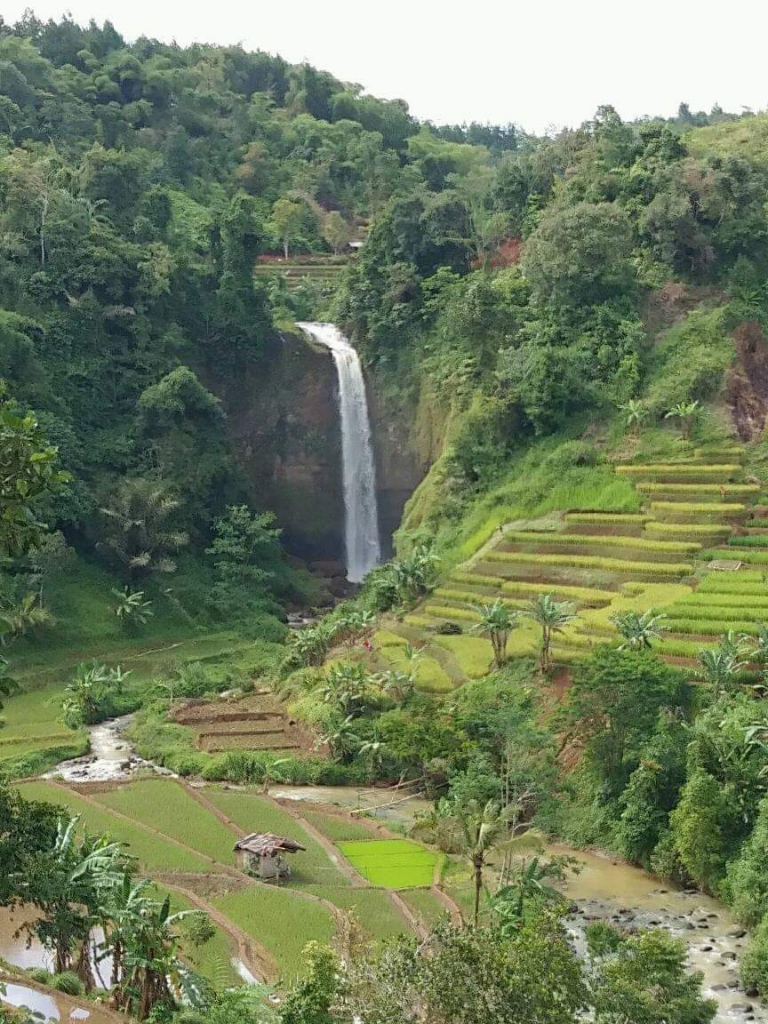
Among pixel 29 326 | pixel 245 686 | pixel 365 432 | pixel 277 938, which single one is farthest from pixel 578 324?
pixel 277 938

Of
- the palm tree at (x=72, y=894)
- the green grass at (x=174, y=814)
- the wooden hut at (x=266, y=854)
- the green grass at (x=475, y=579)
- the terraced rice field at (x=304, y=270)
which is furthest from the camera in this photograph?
the terraced rice field at (x=304, y=270)

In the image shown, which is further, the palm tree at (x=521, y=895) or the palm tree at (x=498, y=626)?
the palm tree at (x=498, y=626)

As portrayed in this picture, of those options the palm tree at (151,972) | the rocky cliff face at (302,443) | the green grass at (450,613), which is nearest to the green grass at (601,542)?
the green grass at (450,613)

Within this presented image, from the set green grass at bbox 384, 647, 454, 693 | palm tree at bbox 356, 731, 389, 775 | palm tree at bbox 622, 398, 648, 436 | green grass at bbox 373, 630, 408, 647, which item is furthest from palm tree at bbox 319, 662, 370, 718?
palm tree at bbox 622, 398, 648, 436

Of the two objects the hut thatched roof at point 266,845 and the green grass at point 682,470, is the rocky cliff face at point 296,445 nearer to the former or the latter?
the green grass at point 682,470

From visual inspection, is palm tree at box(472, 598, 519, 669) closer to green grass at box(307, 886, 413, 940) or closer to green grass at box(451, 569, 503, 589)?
green grass at box(451, 569, 503, 589)

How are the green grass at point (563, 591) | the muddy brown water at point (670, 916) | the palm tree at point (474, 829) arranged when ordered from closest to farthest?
1. the muddy brown water at point (670, 916)
2. the palm tree at point (474, 829)
3. the green grass at point (563, 591)
